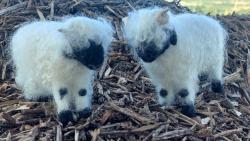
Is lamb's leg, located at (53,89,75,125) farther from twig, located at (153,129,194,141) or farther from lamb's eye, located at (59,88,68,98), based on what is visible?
twig, located at (153,129,194,141)

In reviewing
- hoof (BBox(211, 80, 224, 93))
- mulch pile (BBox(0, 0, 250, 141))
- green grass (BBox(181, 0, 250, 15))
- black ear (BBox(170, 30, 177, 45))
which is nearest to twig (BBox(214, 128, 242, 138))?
mulch pile (BBox(0, 0, 250, 141))

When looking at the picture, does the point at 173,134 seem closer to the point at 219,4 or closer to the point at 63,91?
A: the point at 63,91

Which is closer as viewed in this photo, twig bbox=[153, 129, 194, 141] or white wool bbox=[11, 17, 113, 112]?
white wool bbox=[11, 17, 113, 112]

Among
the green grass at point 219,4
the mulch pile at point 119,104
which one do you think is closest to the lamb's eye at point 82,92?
the mulch pile at point 119,104

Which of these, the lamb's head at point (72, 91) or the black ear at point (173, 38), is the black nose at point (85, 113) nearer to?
the lamb's head at point (72, 91)

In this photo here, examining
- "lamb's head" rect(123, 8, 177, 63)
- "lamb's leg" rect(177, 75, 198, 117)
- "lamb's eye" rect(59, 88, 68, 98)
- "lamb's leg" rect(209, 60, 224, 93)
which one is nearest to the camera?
"lamb's head" rect(123, 8, 177, 63)

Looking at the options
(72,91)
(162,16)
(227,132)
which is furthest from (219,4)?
(72,91)

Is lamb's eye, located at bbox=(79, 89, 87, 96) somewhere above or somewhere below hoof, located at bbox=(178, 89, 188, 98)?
above

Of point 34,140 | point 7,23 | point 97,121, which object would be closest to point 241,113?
point 97,121
